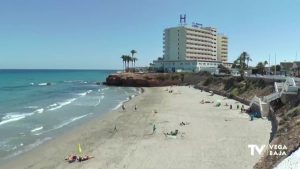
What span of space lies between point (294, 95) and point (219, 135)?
346 inches

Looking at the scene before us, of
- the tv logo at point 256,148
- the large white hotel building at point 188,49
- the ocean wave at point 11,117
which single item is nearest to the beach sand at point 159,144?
the tv logo at point 256,148

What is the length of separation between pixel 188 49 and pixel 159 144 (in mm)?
109858

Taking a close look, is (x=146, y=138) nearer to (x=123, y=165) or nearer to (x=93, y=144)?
(x=93, y=144)

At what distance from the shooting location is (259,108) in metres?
31.3

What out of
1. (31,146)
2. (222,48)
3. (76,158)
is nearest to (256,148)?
(76,158)

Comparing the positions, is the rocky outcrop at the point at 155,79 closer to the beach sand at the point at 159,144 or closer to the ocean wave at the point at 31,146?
the beach sand at the point at 159,144

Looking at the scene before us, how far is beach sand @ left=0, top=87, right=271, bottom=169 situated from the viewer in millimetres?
18328

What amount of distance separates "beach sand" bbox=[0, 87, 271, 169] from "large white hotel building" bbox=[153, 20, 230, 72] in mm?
92421

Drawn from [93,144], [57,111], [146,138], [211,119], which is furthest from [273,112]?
[57,111]

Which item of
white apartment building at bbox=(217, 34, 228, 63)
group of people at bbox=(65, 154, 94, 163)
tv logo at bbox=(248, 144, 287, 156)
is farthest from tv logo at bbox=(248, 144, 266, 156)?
white apartment building at bbox=(217, 34, 228, 63)

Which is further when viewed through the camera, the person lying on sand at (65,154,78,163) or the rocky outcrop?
the rocky outcrop

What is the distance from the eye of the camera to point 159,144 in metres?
22.5

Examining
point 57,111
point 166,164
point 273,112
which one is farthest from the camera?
point 57,111

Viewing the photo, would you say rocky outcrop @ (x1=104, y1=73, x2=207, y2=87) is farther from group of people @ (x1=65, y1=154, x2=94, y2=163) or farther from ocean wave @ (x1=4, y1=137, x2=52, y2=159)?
group of people @ (x1=65, y1=154, x2=94, y2=163)
